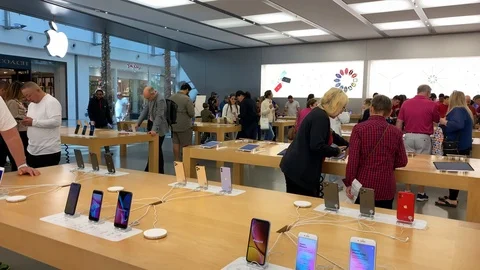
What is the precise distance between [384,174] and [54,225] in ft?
6.49

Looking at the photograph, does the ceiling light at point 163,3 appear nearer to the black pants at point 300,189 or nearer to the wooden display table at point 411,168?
the wooden display table at point 411,168

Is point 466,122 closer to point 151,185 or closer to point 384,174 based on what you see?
point 384,174

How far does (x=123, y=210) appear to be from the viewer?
1550mm

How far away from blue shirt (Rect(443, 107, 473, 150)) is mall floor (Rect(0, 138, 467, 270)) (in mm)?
696

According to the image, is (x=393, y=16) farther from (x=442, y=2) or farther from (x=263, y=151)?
(x=263, y=151)

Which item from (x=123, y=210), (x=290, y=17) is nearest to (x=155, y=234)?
(x=123, y=210)

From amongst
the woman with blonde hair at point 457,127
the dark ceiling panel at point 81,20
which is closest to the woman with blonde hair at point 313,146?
the woman with blonde hair at point 457,127

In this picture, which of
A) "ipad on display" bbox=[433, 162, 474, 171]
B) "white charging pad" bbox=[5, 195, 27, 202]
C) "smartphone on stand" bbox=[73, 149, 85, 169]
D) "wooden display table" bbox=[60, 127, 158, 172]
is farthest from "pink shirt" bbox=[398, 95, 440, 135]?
"white charging pad" bbox=[5, 195, 27, 202]

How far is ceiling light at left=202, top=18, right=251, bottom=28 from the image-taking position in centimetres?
893

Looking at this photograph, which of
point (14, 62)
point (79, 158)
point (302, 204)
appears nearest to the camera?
point (302, 204)

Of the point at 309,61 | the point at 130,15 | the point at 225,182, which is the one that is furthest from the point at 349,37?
the point at 225,182

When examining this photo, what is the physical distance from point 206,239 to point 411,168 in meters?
2.03

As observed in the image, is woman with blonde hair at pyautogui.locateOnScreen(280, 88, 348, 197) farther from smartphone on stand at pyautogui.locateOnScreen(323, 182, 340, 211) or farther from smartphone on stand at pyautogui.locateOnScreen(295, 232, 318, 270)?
smartphone on stand at pyautogui.locateOnScreen(295, 232, 318, 270)

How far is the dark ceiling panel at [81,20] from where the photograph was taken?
7.77m
